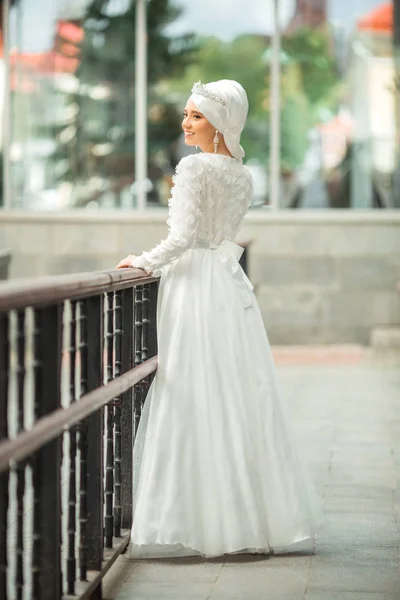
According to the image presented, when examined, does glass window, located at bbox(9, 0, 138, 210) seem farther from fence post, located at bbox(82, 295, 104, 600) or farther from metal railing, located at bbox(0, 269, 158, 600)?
fence post, located at bbox(82, 295, 104, 600)

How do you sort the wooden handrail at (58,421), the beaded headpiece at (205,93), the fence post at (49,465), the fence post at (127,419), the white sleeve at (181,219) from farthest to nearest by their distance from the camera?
the beaded headpiece at (205,93) → the white sleeve at (181,219) → the fence post at (127,419) → the fence post at (49,465) → the wooden handrail at (58,421)

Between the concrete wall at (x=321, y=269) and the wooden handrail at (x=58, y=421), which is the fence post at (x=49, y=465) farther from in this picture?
the concrete wall at (x=321, y=269)

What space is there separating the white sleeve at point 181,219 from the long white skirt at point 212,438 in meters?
0.14

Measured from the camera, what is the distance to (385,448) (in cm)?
771

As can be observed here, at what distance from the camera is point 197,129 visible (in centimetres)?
495

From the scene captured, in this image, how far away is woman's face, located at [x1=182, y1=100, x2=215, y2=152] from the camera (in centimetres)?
495

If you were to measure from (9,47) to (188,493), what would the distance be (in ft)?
34.4

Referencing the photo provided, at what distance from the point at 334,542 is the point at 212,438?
0.81 m

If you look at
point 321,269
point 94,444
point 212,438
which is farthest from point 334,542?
point 321,269

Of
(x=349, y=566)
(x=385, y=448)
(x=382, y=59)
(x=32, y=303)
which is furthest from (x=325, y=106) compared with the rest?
(x=32, y=303)

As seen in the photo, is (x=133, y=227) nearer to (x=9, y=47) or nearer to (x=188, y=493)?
(x=9, y=47)

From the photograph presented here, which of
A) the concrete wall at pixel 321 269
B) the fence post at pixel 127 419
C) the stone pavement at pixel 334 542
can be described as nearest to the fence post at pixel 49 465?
→ the stone pavement at pixel 334 542

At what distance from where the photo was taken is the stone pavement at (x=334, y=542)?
4.39 m

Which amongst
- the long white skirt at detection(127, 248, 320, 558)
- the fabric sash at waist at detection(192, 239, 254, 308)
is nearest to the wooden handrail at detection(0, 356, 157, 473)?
the long white skirt at detection(127, 248, 320, 558)
